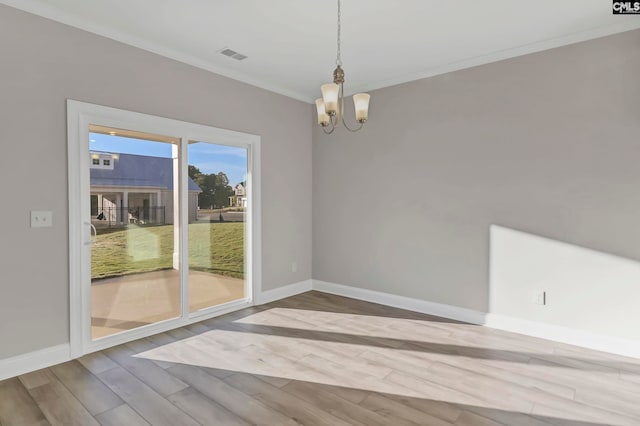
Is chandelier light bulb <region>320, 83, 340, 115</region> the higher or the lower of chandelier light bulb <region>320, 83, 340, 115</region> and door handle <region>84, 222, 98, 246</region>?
the higher

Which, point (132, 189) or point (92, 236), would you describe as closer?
point (92, 236)

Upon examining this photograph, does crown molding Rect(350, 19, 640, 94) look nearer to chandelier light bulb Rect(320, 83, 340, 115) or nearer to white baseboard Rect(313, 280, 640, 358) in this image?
chandelier light bulb Rect(320, 83, 340, 115)

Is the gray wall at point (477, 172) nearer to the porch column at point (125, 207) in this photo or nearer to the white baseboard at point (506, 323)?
the white baseboard at point (506, 323)

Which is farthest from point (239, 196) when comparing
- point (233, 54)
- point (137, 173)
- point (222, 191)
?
point (233, 54)

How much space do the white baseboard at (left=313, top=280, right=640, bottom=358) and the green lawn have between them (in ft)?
5.39

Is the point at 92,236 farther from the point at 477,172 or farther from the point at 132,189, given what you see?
the point at 477,172

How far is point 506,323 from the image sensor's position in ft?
12.0

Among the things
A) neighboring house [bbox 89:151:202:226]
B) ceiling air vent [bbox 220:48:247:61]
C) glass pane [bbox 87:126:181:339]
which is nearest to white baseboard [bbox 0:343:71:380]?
glass pane [bbox 87:126:181:339]

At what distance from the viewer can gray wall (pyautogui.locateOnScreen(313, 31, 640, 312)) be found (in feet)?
10.2

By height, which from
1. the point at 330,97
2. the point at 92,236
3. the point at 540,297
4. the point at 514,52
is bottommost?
the point at 540,297

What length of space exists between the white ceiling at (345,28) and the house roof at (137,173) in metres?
1.09

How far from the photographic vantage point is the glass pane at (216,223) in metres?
3.96

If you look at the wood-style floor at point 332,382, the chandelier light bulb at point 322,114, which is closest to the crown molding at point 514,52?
the chandelier light bulb at point 322,114

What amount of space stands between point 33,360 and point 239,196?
8.19ft
